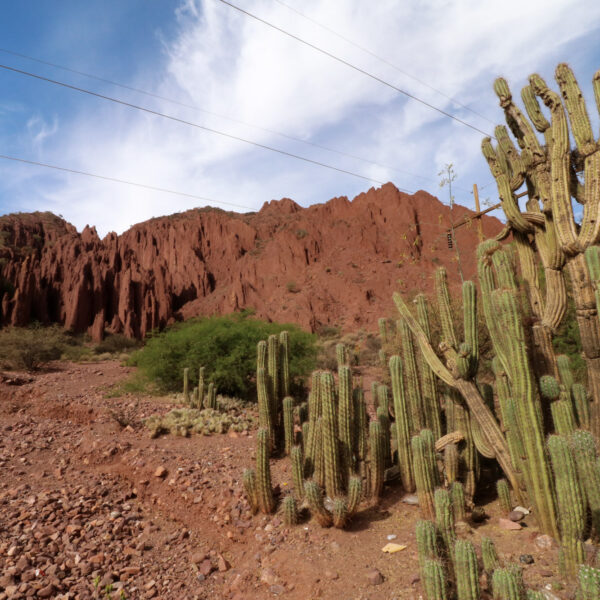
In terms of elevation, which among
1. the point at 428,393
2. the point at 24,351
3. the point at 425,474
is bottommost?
the point at 425,474

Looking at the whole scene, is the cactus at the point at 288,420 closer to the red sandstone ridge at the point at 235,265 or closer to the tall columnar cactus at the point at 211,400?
the tall columnar cactus at the point at 211,400

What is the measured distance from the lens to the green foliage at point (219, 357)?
454 inches

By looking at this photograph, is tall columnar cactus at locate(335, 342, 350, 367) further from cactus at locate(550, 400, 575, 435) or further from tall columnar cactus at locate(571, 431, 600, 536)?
tall columnar cactus at locate(571, 431, 600, 536)

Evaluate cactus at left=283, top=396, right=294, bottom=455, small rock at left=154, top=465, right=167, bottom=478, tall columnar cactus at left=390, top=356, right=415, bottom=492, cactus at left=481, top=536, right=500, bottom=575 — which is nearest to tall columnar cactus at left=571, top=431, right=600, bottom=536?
cactus at left=481, top=536, right=500, bottom=575

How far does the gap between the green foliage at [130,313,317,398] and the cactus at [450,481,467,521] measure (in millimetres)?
8011

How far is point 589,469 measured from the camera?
3.00 meters

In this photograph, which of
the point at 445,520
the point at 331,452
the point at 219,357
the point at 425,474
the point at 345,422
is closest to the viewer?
the point at 445,520

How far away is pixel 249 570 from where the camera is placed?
3.91 meters

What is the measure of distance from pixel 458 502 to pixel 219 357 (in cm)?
864

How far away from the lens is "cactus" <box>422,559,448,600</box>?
8.61 ft

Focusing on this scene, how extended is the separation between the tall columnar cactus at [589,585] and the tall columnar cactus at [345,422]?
263 cm

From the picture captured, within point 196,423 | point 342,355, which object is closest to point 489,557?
point 342,355

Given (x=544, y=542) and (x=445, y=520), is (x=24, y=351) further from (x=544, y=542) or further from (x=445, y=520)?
(x=544, y=542)

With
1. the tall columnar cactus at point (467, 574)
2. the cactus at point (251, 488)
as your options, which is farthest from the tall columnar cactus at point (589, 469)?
the cactus at point (251, 488)
